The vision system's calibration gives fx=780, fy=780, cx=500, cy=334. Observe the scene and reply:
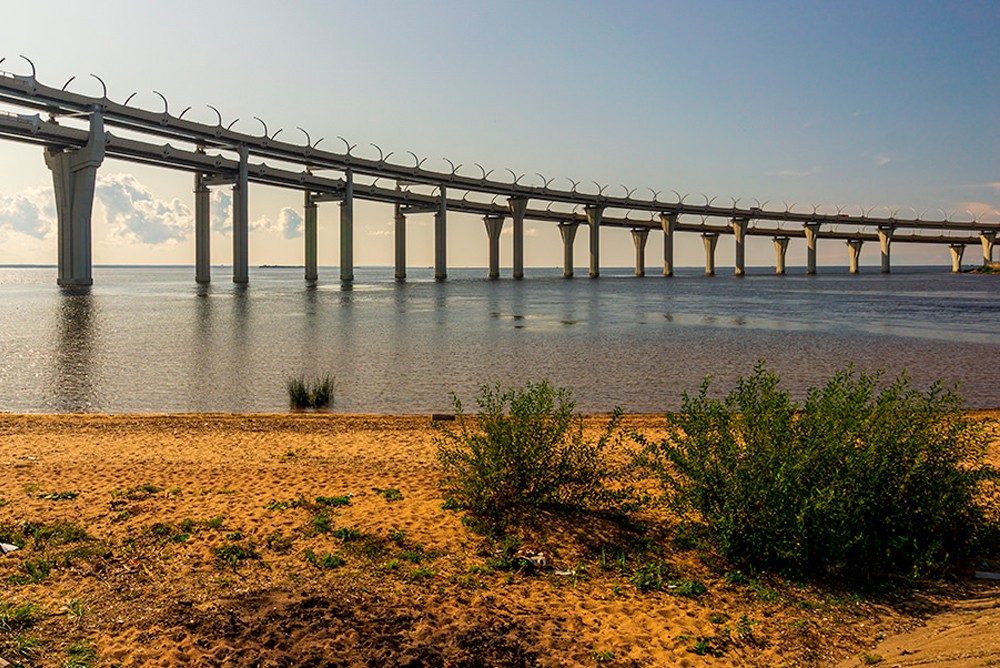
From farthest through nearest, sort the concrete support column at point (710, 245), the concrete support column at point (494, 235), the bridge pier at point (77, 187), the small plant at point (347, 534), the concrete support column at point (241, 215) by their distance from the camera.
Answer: the concrete support column at point (710, 245) → the concrete support column at point (494, 235) → the concrete support column at point (241, 215) → the bridge pier at point (77, 187) → the small plant at point (347, 534)

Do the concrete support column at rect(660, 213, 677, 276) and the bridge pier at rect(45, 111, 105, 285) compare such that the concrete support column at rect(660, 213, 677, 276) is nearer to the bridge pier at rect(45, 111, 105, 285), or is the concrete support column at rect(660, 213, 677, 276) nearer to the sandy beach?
the bridge pier at rect(45, 111, 105, 285)

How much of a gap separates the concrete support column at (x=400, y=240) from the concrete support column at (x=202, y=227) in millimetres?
33262

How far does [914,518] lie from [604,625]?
3.46 m

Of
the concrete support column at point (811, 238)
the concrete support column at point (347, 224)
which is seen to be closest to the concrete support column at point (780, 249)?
the concrete support column at point (811, 238)

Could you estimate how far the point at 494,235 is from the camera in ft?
494

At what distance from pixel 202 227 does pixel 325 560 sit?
101835mm

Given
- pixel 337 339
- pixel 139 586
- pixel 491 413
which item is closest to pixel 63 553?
pixel 139 586

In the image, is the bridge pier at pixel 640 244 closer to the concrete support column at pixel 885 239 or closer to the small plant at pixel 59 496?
the concrete support column at pixel 885 239

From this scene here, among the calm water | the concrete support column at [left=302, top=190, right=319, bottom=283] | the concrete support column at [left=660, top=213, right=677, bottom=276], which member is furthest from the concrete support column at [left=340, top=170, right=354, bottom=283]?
the concrete support column at [left=660, top=213, right=677, bottom=276]

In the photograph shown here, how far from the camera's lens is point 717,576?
22.9ft

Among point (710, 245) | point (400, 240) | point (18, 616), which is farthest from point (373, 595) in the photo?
point (710, 245)

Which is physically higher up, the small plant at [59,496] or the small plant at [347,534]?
the small plant at [59,496]

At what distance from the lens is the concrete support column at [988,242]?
188 m

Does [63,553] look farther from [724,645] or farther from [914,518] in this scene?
[914,518]
